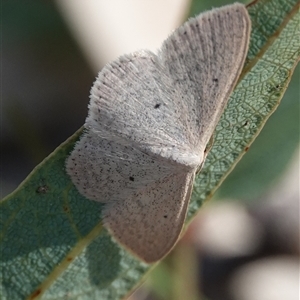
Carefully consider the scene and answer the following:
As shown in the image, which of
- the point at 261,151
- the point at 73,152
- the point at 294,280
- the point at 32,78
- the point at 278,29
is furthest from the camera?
the point at 32,78

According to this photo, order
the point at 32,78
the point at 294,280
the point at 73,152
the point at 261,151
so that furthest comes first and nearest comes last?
the point at 32,78, the point at 294,280, the point at 261,151, the point at 73,152

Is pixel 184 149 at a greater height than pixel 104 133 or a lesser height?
lesser

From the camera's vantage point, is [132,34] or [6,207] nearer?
[6,207]

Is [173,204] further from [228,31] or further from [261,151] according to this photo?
[261,151]

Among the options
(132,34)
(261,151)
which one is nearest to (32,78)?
(132,34)

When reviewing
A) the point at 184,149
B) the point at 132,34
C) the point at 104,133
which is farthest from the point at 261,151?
→ the point at 132,34

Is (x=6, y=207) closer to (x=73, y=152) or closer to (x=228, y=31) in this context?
(x=73, y=152)

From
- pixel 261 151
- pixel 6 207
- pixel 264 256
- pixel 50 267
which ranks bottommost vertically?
pixel 264 256
